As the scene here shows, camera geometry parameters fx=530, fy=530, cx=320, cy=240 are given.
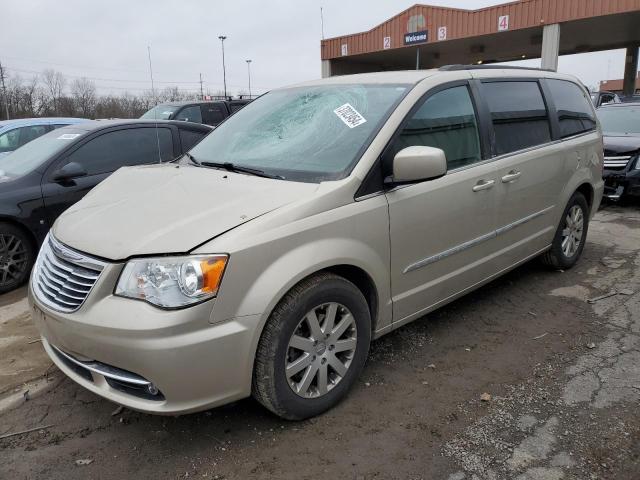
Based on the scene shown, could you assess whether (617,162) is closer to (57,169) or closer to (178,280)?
(57,169)

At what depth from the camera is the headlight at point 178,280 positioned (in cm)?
229

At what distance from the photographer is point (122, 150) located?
225 inches

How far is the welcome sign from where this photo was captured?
25.9 meters

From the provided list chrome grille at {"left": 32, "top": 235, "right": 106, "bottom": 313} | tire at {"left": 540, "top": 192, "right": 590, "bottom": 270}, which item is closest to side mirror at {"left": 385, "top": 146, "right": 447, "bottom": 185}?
chrome grille at {"left": 32, "top": 235, "right": 106, "bottom": 313}

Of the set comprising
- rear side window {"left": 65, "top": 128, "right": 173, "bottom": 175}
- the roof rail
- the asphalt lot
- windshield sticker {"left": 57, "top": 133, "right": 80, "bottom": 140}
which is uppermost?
the roof rail

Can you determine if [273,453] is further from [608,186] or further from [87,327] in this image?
[608,186]

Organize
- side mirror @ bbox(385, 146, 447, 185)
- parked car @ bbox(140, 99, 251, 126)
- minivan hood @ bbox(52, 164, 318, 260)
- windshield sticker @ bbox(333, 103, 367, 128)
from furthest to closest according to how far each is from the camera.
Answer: parked car @ bbox(140, 99, 251, 126) → windshield sticker @ bbox(333, 103, 367, 128) → side mirror @ bbox(385, 146, 447, 185) → minivan hood @ bbox(52, 164, 318, 260)

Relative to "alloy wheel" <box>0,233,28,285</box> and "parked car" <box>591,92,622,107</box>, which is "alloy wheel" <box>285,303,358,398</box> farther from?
"parked car" <box>591,92,622,107</box>

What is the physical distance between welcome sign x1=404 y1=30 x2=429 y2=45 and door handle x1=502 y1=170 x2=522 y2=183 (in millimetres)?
24140

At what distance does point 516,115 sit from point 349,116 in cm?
157

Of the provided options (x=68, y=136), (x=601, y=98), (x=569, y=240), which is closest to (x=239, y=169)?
(x=68, y=136)

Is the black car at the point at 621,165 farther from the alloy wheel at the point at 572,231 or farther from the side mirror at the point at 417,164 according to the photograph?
the side mirror at the point at 417,164

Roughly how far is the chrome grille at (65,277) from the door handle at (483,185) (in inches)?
93.7

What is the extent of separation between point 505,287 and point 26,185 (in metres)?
4.51
